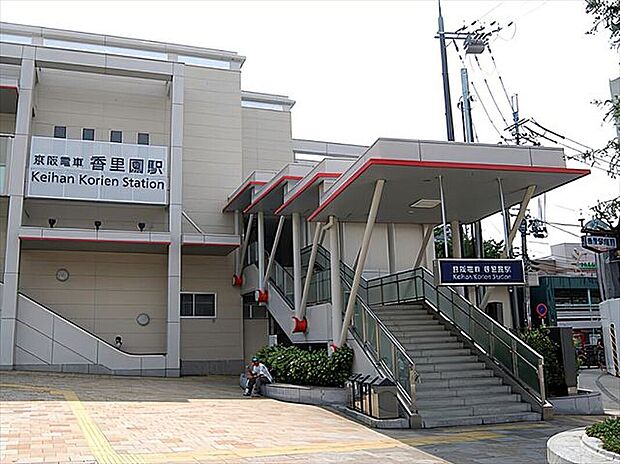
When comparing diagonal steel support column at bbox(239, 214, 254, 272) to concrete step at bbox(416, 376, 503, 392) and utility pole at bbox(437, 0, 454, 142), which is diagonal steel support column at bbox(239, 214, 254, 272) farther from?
concrete step at bbox(416, 376, 503, 392)

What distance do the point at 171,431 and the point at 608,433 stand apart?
696 cm

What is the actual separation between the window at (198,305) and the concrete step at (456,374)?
12.7 metres

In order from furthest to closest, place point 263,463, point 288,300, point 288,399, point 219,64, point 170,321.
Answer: point 219,64 < point 170,321 < point 288,300 < point 288,399 < point 263,463

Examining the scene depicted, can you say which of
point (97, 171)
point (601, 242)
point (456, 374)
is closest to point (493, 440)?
point (456, 374)

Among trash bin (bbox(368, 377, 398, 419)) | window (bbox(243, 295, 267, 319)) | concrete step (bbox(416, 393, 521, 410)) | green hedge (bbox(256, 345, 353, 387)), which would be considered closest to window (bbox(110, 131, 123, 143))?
window (bbox(243, 295, 267, 319))

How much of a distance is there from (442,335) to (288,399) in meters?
4.07

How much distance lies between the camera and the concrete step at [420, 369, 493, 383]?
13.7 m

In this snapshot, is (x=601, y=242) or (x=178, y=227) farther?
(x=178, y=227)

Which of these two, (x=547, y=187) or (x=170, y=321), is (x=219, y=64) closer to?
(x=170, y=321)

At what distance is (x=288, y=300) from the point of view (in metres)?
20.4

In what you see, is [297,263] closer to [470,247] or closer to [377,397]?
[377,397]

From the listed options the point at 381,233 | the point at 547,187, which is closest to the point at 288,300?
the point at 381,233

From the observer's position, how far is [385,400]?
12062 mm

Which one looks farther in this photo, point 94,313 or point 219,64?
point 219,64
